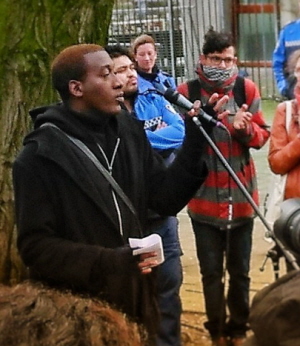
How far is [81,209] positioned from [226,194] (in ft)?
6.33

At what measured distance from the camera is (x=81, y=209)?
12.0 ft

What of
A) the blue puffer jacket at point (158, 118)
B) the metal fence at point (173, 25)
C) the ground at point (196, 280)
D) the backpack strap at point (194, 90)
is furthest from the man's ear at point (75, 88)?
the metal fence at point (173, 25)

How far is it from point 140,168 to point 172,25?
7.60m

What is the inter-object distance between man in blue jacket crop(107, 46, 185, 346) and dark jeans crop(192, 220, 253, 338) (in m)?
0.25

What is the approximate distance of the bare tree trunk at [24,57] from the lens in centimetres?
493

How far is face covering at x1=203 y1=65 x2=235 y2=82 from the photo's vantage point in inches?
214

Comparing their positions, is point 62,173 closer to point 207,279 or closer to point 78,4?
point 78,4

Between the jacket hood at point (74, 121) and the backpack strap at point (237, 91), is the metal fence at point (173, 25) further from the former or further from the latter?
the jacket hood at point (74, 121)

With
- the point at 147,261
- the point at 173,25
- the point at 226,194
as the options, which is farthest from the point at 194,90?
the point at 173,25

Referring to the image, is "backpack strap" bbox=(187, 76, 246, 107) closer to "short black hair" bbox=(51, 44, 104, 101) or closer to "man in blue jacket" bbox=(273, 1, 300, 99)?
"man in blue jacket" bbox=(273, 1, 300, 99)

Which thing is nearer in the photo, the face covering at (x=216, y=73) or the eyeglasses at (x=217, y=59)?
the face covering at (x=216, y=73)

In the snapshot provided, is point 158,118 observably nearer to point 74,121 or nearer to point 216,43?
point 216,43

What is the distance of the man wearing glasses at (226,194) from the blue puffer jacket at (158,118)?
0.51 feet

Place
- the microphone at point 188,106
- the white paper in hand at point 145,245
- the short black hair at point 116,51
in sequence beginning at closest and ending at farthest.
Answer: the white paper in hand at point 145,245 < the microphone at point 188,106 < the short black hair at point 116,51
